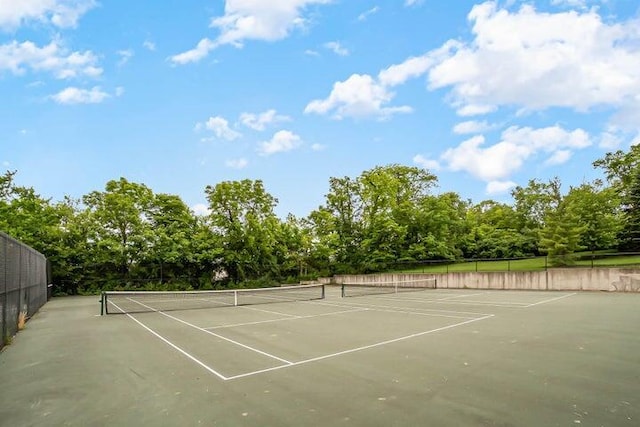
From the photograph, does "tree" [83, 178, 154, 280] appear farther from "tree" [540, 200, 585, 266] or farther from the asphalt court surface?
"tree" [540, 200, 585, 266]

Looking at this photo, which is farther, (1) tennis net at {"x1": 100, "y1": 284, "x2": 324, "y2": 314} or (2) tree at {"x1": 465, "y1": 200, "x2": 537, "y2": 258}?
(2) tree at {"x1": 465, "y1": 200, "x2": 537, "y2": 258}

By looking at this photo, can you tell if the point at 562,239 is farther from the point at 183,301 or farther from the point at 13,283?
the point at 13,283

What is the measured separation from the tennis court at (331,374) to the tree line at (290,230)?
21403mm

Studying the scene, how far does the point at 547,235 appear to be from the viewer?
27719mm

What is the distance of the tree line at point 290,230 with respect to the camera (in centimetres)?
3250

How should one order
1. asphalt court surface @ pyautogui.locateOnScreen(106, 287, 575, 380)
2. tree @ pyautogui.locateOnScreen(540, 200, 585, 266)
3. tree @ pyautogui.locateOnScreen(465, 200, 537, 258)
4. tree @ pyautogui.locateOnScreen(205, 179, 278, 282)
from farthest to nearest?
tree @ pyautogui.locateOnScreen(465, 200, 537, 258)
tree @ pyautogui.locateOnScreen(205, 179, 278, 282)
tree @ pyautogui.locateOnScreen(540, 200, 585, 266)
asphalt court surface @ pyautogui.locateOnScreen(106, 287, 575, 380)

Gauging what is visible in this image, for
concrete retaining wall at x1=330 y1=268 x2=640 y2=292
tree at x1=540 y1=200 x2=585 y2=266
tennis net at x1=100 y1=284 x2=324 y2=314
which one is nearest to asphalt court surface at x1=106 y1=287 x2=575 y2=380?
tennis net at x1=100 y1=284 x2=324 y2=314

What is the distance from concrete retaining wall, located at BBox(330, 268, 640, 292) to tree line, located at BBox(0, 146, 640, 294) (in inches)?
68.2

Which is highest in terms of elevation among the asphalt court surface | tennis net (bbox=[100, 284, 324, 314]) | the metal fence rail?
the metal fence rail

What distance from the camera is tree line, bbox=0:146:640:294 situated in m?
32.5

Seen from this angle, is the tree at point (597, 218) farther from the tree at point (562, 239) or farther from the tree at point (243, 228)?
the tree at point (243, 228)

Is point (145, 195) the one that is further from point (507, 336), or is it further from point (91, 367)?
point (507, 336)

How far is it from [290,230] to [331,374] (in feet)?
118

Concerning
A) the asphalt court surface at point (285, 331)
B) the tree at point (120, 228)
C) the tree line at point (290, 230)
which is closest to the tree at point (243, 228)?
the tree line at point (290, 230)
